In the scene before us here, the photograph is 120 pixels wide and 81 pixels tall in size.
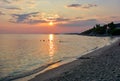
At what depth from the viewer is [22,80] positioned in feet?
77.7

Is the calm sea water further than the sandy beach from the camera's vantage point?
Yes

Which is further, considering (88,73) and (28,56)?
Answer: (28,56)

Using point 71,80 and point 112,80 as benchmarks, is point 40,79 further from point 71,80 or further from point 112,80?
point 112,80

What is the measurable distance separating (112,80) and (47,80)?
24.6ft

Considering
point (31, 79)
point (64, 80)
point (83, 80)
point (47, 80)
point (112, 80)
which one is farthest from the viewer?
point (31, 79)

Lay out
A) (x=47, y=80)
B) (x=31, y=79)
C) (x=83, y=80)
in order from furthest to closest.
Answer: (x=31, y=79) < (x=47, y=80) < (x=83, y=80)

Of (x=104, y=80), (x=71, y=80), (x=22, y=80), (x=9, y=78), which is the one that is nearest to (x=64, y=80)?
(x=71, y=80)

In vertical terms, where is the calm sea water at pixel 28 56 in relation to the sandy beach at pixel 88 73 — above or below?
below

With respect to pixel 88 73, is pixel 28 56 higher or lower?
lower

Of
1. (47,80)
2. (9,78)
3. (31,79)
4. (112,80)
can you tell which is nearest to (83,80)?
(112,80)

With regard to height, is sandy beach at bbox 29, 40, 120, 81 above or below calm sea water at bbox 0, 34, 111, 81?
above

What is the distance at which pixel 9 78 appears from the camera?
24.8 metres

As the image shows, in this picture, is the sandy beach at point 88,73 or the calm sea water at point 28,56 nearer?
the sandy beach at point 88,73

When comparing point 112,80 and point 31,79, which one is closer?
point 112,80
